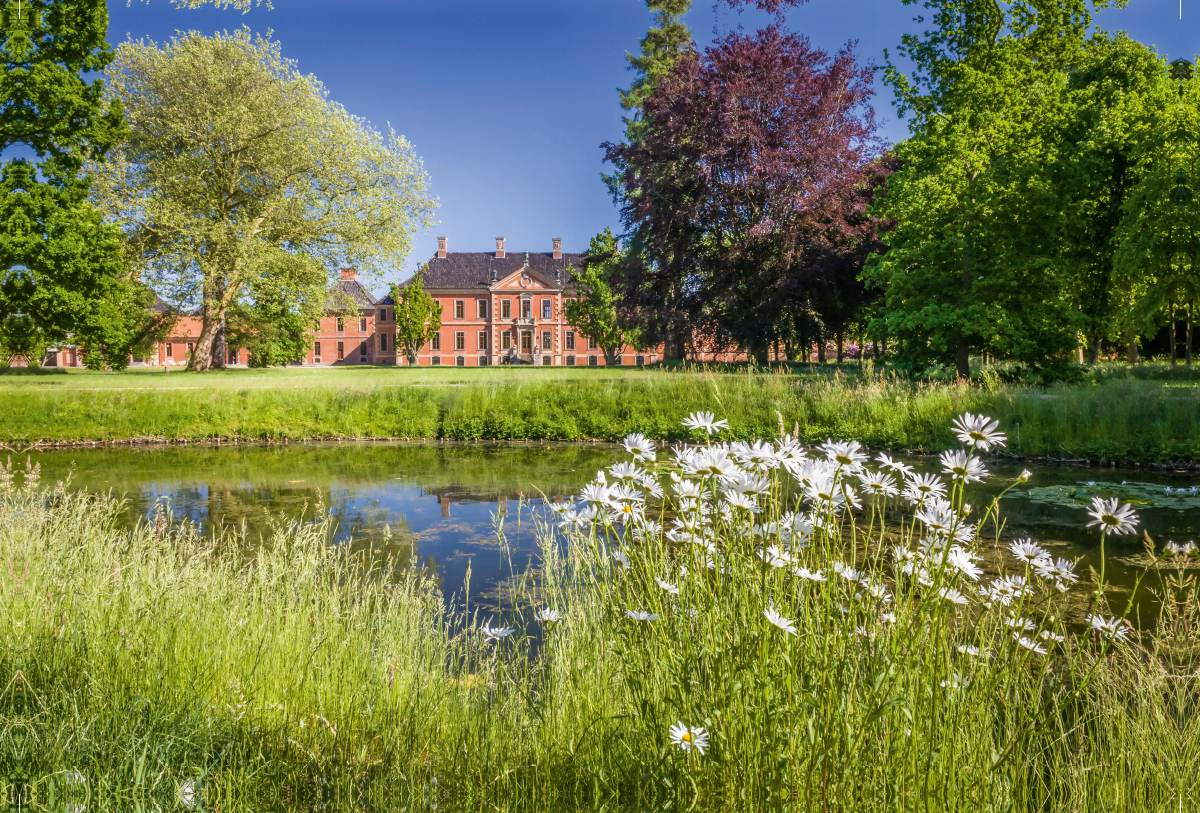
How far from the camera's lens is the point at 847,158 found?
66.7 feet

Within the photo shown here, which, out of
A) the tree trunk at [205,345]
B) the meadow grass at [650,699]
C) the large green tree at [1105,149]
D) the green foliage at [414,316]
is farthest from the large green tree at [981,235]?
the green foliage at [414,316]

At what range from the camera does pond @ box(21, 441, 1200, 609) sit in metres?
5.78

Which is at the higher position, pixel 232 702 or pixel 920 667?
pixel 920 667

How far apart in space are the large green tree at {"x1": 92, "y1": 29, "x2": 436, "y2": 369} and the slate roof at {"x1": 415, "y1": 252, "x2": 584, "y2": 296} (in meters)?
31.3

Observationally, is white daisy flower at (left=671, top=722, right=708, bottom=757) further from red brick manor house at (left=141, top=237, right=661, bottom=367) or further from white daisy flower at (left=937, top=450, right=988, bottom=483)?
red brick manor house at (left=141, top=237, right=661, bottom=367)

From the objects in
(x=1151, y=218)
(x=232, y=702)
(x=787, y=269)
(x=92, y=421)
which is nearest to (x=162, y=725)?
(x=232, y=702)

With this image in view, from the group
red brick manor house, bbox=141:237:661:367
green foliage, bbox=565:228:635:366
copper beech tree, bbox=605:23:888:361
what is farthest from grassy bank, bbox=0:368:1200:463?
red brick manor house, bbox=141:237:661:367

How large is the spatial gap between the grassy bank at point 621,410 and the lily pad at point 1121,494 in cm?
222

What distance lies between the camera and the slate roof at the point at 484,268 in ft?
191

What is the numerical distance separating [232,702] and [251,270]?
913 inches

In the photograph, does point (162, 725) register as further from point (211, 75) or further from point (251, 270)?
Answer: point (211, 75)

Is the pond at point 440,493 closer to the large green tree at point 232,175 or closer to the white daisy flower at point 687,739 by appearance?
the white daisy flower at point 687,739

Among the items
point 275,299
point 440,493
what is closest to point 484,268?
point 275,299

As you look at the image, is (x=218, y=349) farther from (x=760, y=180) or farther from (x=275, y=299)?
(x=760, y=180)
